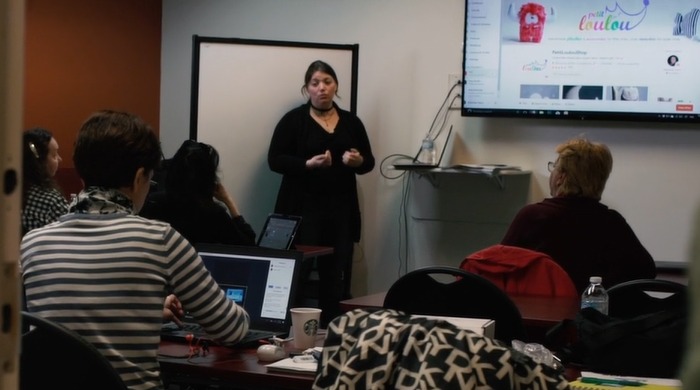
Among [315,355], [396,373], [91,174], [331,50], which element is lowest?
[315,355]

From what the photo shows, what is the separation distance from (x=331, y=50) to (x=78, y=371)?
4.38m

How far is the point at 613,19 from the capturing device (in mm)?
5484

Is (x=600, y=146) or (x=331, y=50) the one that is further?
(x=331, y=50)

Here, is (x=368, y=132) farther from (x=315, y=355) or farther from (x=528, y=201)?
(x=315, y=355)

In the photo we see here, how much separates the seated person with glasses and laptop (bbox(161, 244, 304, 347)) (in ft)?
4.38

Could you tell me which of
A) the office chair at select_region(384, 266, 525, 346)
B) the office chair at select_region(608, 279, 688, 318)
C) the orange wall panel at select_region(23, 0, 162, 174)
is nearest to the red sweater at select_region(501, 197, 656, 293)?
the office chair at select_region(608, 279, 688, 318)

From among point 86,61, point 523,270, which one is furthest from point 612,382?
point 86,61

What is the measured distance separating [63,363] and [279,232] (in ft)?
9.12

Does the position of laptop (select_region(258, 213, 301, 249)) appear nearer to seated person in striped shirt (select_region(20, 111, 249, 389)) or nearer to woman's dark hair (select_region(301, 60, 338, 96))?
woman's dark hair (select_region(301, 60, 338, 96))

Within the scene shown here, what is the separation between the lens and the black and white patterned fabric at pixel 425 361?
1.34m

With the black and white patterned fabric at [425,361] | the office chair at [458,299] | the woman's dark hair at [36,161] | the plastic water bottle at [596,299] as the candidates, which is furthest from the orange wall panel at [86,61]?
the black and white patterned fabric at [425,361]

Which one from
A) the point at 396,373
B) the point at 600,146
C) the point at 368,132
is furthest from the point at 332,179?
the point at 396,373

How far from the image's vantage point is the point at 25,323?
1.90 meters

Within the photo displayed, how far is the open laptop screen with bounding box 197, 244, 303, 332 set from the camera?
2.71 m
